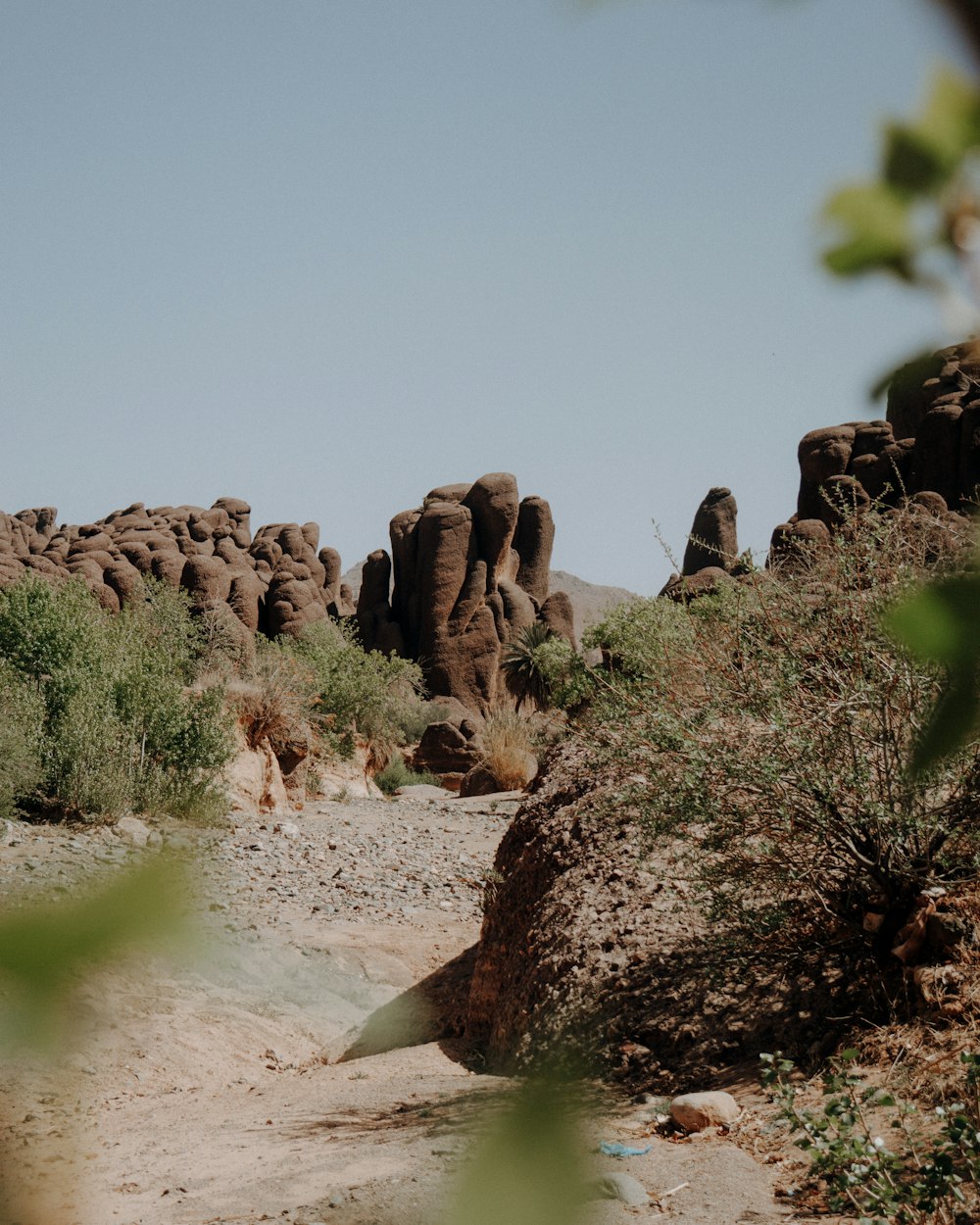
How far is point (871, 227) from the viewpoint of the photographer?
1.46 ft

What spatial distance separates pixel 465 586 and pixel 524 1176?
45413 mm

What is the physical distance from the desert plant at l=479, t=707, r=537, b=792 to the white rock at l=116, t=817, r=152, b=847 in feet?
36.0

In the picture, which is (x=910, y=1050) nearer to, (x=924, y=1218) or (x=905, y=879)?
(x=905, y=879)

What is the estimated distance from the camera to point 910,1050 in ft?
12.6

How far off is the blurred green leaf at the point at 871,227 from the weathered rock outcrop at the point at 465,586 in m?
42.7

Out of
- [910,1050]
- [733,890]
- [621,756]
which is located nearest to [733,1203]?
[910,1050]

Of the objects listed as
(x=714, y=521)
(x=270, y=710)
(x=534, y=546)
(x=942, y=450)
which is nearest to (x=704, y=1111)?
(x=270, y=710)

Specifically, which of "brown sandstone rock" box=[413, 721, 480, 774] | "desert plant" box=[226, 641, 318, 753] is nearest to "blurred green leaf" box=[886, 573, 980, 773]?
"desert plant" box=[226, 641, 318, 753]

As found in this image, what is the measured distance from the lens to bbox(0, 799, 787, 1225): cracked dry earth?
612 mm

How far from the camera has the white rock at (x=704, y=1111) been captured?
154 inches

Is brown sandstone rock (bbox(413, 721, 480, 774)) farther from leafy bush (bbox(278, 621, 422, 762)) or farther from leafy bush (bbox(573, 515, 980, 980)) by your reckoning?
leafy bush (bbox(573, 515, 980, 980))

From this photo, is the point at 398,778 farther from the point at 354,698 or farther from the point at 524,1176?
the point at 524,1176

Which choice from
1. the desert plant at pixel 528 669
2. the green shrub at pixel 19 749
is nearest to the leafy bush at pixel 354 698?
the desert plant at pixel 528 669

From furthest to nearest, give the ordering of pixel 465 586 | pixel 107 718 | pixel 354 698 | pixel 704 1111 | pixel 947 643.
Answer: pixel 465 586
pixel 354 698
pixel 107 718
pixel 704 1111
pixel 947 643
